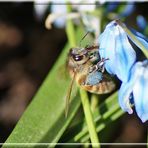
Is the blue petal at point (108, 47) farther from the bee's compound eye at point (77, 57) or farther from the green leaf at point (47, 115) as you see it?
the green leaf at point (47, 115)

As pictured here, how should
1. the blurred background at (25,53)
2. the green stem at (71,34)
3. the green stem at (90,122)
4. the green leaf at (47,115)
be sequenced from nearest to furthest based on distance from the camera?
the green stem at (90,122) → the green leaf at (47,115) → the green stem at (71,34) → the blurred background at (25,53)

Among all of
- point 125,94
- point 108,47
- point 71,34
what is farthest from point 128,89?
point 71,34

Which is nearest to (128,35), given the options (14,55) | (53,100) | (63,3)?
(53,100)

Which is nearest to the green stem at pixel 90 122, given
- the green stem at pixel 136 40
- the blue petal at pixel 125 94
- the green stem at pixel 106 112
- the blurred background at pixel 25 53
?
the green stem at pixel 106 112

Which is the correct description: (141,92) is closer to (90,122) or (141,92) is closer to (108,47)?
(108,47)

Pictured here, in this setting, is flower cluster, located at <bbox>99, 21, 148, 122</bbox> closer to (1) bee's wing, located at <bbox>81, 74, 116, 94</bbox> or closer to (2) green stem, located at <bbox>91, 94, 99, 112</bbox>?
(1) bee's wing, located at <bbox>81, 74, 116, 94</bbox>

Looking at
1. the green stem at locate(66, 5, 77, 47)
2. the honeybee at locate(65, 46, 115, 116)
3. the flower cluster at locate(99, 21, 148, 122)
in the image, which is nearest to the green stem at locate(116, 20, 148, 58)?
the flower cluster at locate(99, 21, 148, 122)
